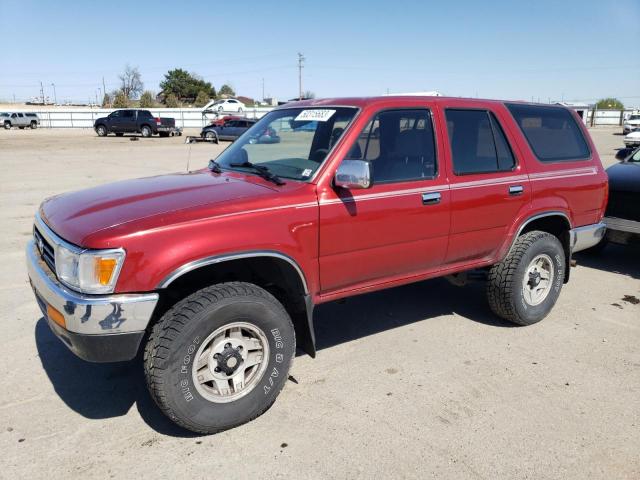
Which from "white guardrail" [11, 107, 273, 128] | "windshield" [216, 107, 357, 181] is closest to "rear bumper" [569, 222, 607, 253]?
"windshield" [216, 107, 357, 181]

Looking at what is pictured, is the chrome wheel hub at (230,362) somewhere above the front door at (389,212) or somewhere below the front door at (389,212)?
below

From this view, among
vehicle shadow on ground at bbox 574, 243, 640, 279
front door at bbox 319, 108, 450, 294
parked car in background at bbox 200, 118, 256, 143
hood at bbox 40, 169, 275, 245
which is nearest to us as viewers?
hood at bbox 40, 169, 275, 245

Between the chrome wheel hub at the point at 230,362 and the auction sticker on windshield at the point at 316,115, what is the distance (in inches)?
63.4

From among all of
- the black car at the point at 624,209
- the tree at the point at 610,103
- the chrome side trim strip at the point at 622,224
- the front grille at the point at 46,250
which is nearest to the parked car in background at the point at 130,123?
the black car at the point at 624,209

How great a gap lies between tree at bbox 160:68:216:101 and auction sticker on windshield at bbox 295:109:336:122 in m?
89.6

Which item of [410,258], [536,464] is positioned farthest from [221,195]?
[536,464]

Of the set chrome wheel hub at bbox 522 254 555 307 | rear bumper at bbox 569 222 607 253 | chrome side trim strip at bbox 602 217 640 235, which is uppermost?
rear bumper at bbox 569 222 607 253

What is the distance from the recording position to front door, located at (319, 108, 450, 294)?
3443 mm

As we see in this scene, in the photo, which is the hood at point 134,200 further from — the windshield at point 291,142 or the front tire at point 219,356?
the front tire at point 219,356

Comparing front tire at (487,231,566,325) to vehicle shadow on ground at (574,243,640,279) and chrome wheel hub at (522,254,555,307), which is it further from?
vehicle shadow on ground at (574,243,640,279)

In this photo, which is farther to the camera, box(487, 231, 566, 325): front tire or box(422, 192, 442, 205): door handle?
box(487, 231, 566, 325): front tire

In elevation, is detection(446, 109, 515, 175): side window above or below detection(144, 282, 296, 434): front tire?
above

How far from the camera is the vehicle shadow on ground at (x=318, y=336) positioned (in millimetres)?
3414

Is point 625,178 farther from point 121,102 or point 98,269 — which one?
point 121,102
